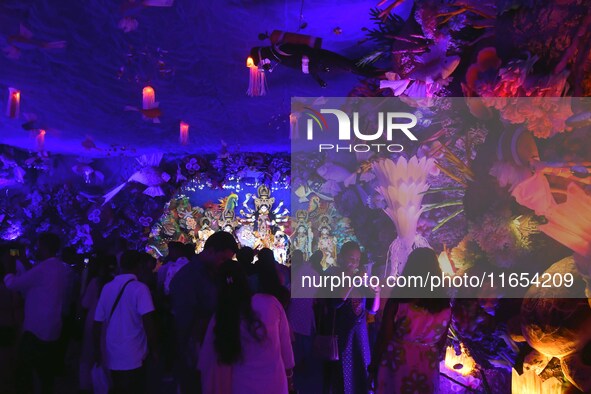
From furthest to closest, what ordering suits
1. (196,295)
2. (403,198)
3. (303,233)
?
(303,233) < (403,198) < (196,295)

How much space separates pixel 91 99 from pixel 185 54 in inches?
97.0

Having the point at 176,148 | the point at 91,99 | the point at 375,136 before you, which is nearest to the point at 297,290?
the point at 375,136

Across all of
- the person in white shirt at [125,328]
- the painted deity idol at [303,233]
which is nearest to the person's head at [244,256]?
the person in white shirt at [125,328]

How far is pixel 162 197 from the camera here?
45.7 ft

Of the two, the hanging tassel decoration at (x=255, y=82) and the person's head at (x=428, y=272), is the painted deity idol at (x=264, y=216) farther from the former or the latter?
the person's head at (x=428, y=272)

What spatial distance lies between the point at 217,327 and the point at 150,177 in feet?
36.2

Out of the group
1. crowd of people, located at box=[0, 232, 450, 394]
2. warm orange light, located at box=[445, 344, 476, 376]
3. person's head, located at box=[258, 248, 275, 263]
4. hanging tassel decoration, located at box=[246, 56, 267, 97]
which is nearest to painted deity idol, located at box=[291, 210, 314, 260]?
hanging tassel decoration, located at box=[246, 56, 267, 97]

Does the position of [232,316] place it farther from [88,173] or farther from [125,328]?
[88,173]

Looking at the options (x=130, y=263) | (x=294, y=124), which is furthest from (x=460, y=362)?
(x=294, y=124)

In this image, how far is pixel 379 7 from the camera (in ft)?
21.9

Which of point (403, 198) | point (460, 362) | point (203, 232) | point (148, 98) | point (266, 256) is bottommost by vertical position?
point (460, 362)

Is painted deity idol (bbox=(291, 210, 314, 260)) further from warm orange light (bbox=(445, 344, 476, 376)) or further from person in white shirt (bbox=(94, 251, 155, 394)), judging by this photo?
person in white shirt (bbox=(94, 251, 155, 394))

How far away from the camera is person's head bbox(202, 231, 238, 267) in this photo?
13.3ft

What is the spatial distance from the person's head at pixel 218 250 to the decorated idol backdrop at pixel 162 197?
946cm
